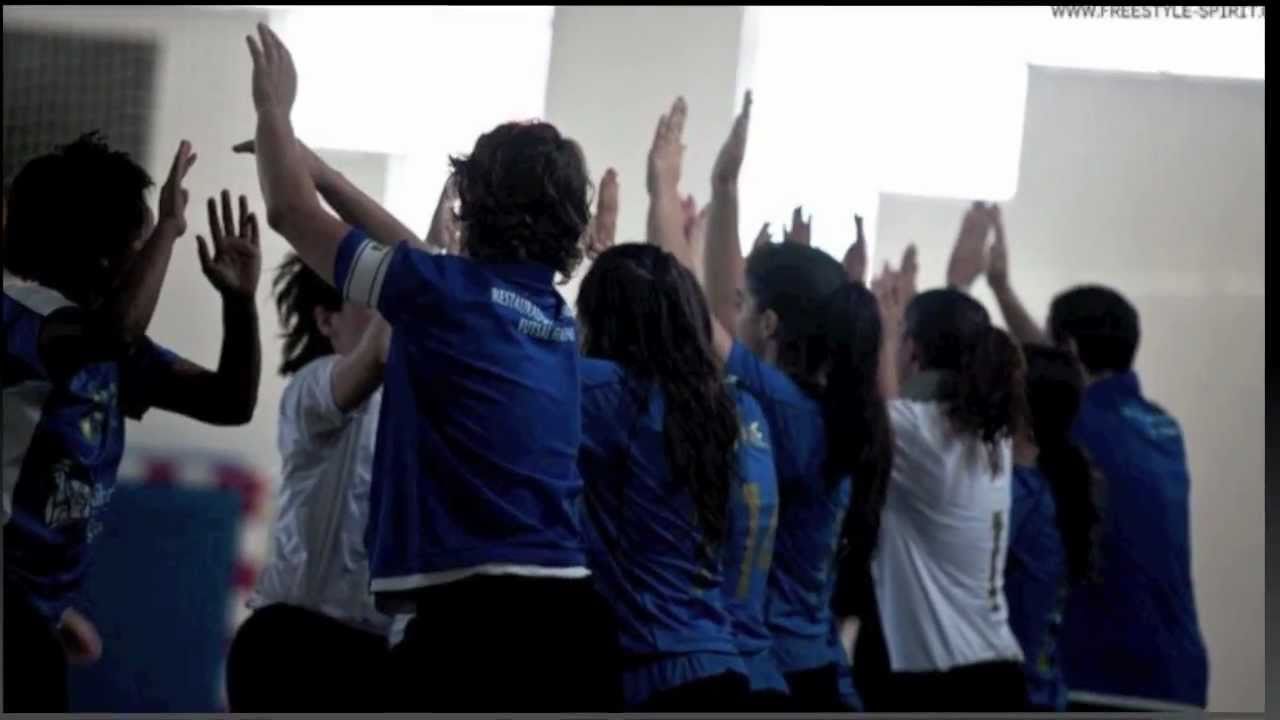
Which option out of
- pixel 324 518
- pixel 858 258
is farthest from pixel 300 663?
pixel 858 258

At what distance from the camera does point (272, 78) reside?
10.6ft

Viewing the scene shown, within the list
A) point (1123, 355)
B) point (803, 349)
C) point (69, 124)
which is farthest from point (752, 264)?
point (69, 124)

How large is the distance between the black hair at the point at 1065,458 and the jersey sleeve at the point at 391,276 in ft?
6.77

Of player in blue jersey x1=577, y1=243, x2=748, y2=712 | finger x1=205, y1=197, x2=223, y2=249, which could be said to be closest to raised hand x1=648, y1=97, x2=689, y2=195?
player in blue jersey x1=577, y1=243, x2=748, y2=712

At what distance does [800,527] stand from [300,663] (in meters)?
0.97

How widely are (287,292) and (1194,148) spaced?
211 cm

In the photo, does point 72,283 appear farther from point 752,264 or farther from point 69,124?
point 752,264

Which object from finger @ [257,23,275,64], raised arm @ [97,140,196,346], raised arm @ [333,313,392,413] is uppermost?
finger @ [257,23,275,64]

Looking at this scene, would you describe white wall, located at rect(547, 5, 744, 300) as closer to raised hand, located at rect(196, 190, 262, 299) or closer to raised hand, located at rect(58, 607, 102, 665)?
raised hand, located at rect(196, 190, 262, 299)

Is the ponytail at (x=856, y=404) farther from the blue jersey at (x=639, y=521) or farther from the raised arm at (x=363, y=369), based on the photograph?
the raised arm at (x=363, y=369)

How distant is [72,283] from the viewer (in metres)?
3.44

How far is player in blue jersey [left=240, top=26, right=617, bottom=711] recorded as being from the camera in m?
2.98

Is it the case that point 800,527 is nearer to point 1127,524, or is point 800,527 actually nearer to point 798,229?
point 798,229

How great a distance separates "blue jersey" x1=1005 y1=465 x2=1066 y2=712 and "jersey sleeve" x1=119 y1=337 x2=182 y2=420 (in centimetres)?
200
